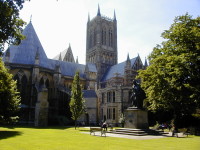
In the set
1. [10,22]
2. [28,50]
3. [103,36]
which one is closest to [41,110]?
[28,50]

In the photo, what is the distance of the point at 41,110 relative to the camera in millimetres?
34594

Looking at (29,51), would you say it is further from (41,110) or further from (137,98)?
(137,98)

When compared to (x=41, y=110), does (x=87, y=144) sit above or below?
below

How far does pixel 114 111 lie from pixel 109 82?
53.5ft

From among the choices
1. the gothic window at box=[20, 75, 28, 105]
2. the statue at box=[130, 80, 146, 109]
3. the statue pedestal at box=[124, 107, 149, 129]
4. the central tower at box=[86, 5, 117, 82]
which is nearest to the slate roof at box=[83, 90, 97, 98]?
the gothic window at box=[20, 75, 28, 105]

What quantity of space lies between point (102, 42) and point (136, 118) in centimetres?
5368

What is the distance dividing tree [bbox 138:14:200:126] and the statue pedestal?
2.97 m

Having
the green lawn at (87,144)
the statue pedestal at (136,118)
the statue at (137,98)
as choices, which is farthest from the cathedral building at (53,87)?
the green lawn at (87,144)

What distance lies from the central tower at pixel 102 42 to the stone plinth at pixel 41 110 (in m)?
34.2

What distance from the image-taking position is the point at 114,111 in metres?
44.8

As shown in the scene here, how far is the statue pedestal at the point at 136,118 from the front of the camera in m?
22.2

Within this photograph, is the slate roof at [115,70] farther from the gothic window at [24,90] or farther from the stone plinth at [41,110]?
the stone plinth at [41,110]

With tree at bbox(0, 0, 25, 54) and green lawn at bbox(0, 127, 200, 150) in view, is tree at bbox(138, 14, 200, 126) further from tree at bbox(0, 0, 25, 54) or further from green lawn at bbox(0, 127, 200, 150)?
tree at bbox(0, 0, 25, 54)

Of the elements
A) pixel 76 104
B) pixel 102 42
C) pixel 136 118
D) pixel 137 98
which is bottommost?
pixel 136 118
